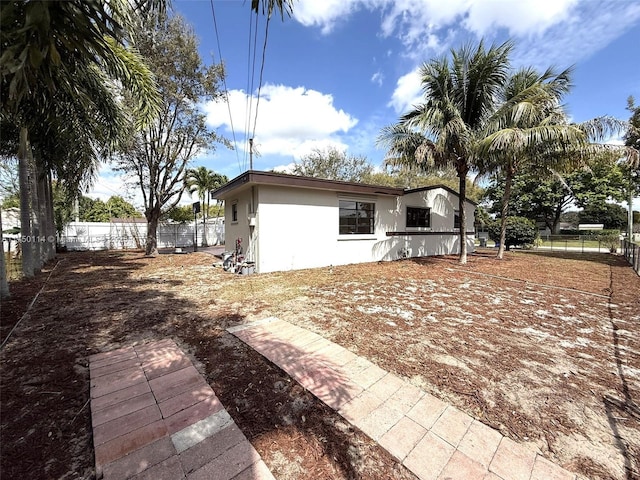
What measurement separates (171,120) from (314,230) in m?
8.86

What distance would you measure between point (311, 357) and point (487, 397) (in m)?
1.74

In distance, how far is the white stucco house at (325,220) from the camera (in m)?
8.30

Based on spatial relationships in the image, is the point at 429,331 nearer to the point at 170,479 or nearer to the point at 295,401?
the point at 295,401

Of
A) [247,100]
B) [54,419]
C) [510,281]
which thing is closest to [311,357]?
[54,419]

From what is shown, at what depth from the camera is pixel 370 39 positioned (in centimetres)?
906

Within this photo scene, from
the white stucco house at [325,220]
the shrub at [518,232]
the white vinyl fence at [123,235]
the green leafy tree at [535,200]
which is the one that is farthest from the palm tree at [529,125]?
the green leafy tree at [535,200]

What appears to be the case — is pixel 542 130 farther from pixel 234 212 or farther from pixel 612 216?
pixel 612 216

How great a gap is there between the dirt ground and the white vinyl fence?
43.1ft

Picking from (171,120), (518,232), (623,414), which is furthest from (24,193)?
(518,232)

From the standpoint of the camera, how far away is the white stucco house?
8.30m

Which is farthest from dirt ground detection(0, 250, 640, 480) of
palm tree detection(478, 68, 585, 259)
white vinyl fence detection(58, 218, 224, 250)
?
white vinyl fence detection(58, 218, 224, 250)

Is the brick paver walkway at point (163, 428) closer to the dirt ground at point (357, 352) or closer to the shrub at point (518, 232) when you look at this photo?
the dirt ground at point (357, 352)

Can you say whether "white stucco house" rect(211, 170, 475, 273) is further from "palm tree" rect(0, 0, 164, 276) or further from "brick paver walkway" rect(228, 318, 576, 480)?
"brick paver walkway" rect(228, 318, 576, 480)

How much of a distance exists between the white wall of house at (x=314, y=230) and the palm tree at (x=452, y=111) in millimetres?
2175
